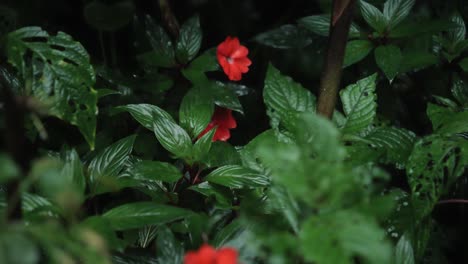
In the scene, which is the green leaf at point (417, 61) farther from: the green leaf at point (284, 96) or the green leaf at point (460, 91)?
the green leaf at point (284, 96)

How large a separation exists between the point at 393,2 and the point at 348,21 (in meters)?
0.36

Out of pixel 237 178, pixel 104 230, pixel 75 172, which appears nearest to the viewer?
pixel 104 230

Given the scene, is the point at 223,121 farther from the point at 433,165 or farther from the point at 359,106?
the point at 433,165

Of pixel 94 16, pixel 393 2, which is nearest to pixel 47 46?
pixel 94 16

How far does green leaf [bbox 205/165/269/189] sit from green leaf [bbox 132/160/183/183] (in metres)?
0.07

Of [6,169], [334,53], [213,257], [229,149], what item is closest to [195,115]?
[229,149]

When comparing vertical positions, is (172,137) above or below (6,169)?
below

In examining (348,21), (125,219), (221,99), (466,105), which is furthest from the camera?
(221,99)

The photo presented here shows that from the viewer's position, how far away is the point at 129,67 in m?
1.71

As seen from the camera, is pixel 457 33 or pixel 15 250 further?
pixel 457 33

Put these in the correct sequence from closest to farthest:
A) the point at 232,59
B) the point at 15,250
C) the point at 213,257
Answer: the point at 15,250 → the point at 213,257 → the point at 232,59

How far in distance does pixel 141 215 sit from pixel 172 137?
0.26m

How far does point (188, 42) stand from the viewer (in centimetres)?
150

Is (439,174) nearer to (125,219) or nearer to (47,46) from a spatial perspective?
(125,219)
